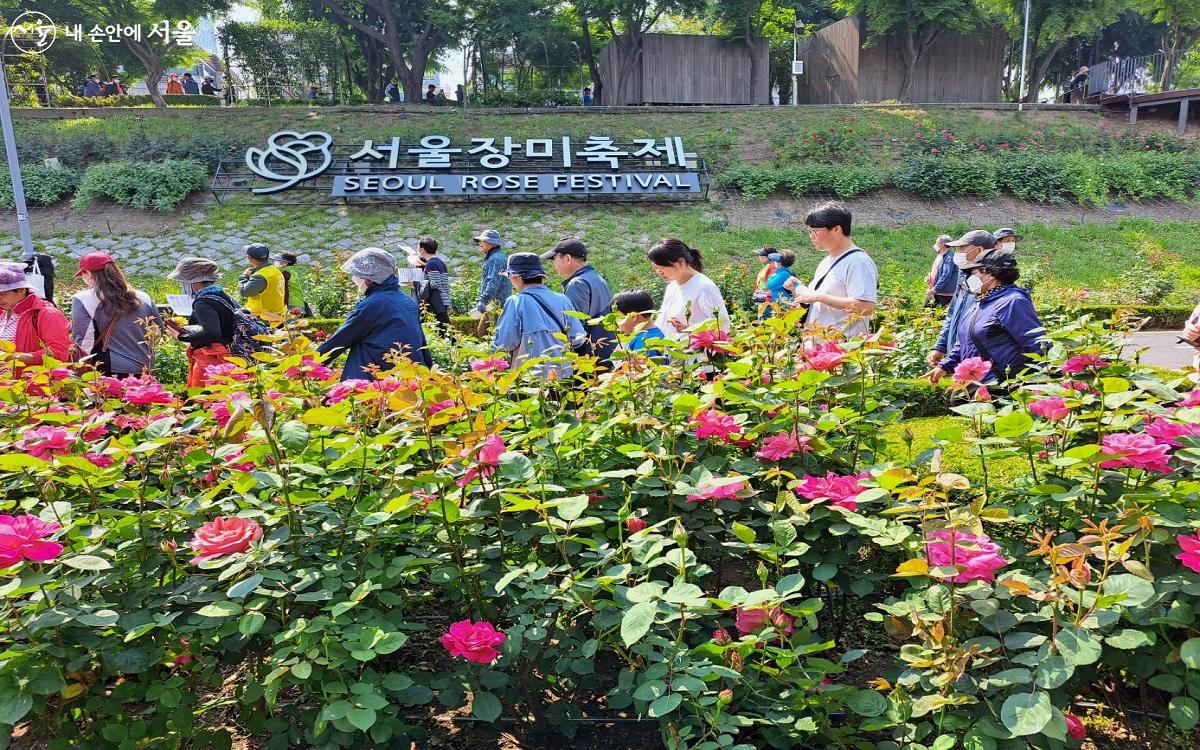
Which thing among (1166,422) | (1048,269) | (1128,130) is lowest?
(1048,269)

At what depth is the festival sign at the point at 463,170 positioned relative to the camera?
15.5m

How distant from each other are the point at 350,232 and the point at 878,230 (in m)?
9.39

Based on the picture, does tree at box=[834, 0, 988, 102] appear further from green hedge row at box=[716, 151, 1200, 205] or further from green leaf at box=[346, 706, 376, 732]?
green leaf at box=[346, 706, 376, 732]

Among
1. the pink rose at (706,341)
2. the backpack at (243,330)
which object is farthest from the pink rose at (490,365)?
the backpack at (243,330)

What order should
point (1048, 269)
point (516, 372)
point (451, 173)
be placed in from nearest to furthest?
point (516, 372) < point (1048, 269) < point (451, 173)

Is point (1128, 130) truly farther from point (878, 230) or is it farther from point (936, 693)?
point (936, 693)

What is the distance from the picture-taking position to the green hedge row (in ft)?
51.8

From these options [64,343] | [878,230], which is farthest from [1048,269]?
[64,343]

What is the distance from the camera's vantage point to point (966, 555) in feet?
4.58

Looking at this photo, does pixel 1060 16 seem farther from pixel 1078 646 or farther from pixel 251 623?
pixel 251 623

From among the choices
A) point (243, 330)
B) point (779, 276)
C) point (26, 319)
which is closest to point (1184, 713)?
point (243, 330)

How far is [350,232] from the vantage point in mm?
14117

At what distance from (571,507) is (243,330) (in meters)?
3.51

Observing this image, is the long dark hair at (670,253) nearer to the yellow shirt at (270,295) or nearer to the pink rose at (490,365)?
the pink rose at (490,365)
